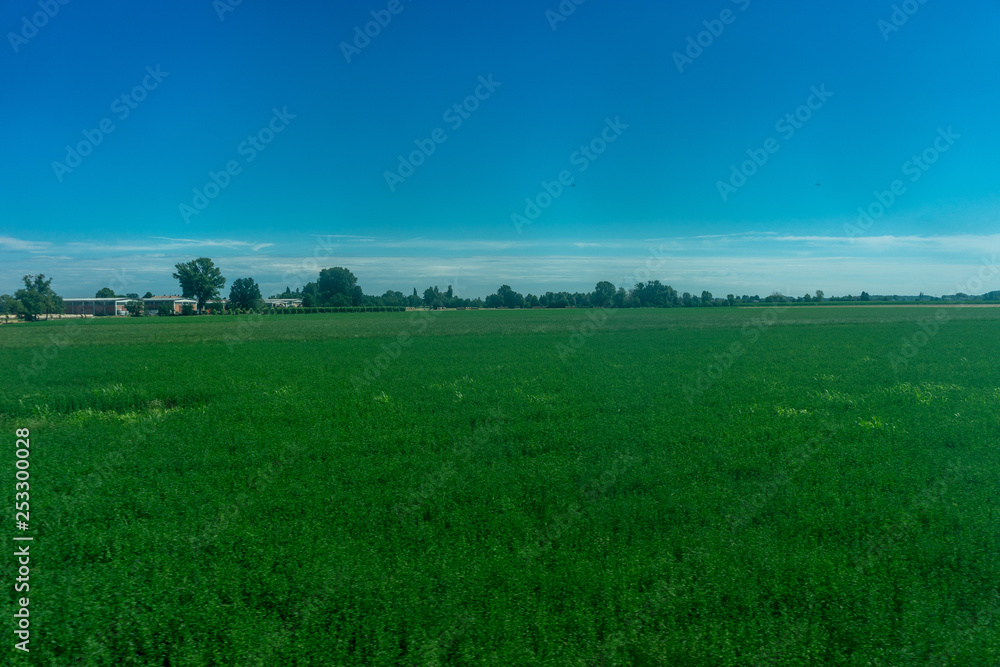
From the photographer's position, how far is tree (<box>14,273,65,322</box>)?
4754 inches

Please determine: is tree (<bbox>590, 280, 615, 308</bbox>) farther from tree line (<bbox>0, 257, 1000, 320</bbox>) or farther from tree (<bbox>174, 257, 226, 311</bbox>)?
tree (<bbox>174, 257, 226, 311</bbox>)

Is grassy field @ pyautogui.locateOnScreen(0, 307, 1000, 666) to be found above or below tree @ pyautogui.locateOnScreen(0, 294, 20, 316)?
below

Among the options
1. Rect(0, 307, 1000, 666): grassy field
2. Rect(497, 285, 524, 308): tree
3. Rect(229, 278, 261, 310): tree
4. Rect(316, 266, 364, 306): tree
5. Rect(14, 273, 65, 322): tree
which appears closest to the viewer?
Rect(0, 307, 1000, 666): grassy field

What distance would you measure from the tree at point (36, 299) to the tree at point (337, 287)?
64715 millimetres

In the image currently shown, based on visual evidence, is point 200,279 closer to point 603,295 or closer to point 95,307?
point 95,307

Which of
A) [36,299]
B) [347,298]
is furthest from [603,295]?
[36,299]

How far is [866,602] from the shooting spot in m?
6.00

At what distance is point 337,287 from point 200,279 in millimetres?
40423

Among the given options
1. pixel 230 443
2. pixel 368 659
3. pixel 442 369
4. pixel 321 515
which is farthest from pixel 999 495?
pixel 442 369

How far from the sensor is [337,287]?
169 m

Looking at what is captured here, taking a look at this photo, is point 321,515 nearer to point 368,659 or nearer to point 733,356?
point 368,659

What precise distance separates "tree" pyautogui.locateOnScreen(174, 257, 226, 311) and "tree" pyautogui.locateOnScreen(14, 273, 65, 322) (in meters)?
27.3

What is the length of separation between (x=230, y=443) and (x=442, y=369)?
43.3 ft

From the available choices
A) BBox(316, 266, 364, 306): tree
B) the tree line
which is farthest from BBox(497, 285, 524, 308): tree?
BBox(316, 266, 364, 306): tree
